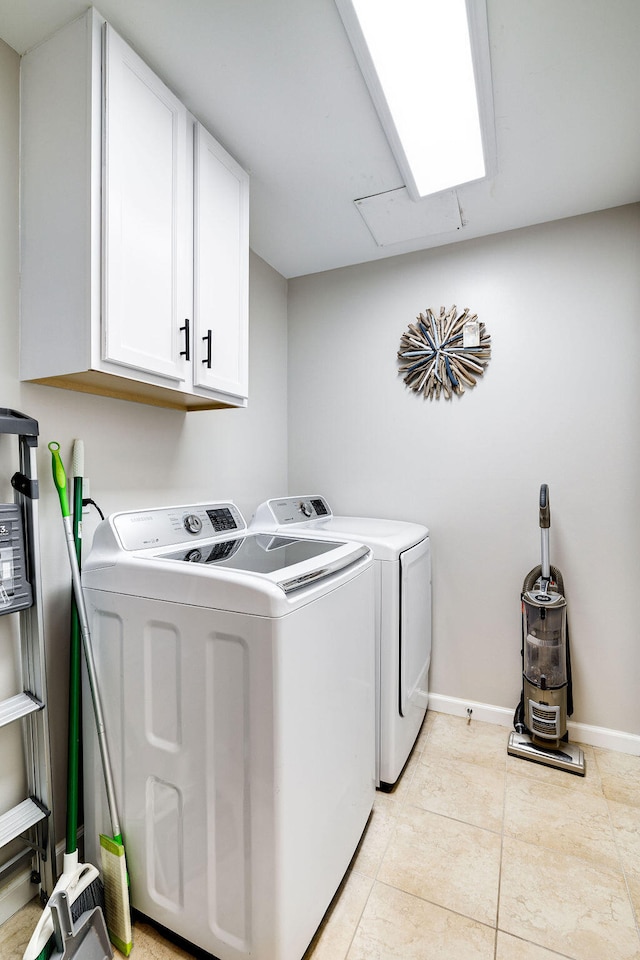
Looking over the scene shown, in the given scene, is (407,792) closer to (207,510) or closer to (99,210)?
(207,510)

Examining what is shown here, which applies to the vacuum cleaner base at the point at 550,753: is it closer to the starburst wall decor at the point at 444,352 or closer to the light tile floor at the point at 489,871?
the light tile floor at the point at 489,871

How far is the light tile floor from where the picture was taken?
1252 millimetres

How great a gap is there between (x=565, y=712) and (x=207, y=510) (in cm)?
190

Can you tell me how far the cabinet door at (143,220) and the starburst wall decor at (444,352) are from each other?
1.39 meters

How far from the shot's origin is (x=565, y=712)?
2.09m

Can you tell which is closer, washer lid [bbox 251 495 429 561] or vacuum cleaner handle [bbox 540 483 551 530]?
washer lid [bbox 251 495 429 561]

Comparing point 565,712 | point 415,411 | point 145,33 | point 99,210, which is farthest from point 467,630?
point 145,33

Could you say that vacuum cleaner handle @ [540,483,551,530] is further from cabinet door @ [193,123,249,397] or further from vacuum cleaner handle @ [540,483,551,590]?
cabinet door @ [193,123,249,397]

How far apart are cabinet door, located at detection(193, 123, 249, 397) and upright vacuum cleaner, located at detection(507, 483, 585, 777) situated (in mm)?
1525

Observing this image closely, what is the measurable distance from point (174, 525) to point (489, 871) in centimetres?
159

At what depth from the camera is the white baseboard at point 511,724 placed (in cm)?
213

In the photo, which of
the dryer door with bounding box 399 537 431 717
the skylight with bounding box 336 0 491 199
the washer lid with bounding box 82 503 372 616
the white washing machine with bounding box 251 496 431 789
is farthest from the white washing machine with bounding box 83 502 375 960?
the skylight with bounding box 336 0 491 199

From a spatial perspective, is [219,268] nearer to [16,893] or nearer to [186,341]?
[186,341]

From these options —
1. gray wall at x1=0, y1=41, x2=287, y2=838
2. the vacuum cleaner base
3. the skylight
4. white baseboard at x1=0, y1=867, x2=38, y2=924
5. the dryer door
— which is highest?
the skylight
